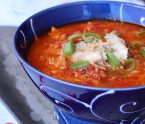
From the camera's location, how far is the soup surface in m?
0.60

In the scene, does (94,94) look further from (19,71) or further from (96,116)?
(19,71)

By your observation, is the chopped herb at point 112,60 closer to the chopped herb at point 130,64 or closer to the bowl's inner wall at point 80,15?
the chopped herb at point 130,64

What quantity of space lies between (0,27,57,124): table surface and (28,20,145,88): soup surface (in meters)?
0.17

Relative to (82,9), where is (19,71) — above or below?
below

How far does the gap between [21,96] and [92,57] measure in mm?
304

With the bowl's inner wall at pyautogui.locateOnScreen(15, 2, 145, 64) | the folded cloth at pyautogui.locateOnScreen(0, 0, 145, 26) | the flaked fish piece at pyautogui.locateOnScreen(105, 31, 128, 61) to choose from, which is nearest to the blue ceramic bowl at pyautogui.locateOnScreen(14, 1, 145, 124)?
the bowl's inner wall at pyautogui.locateOnScreen(15, 2, 145, 64)

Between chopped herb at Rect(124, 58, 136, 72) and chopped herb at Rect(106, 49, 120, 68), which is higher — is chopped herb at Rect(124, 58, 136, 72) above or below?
below

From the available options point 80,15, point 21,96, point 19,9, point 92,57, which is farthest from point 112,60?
point 19,9

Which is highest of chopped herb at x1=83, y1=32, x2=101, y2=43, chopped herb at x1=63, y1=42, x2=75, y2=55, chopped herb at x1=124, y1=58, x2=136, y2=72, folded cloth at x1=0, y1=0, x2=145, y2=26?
chopped herb at x1=63, y1=42, x2=75, y2=55

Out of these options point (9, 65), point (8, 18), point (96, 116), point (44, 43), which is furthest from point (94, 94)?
point (8, 18)

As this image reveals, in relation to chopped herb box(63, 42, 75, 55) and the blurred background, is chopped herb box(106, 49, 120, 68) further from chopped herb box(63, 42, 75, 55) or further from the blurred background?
the blurred background

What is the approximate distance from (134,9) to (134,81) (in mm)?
220

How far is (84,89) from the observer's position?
53 centimetres

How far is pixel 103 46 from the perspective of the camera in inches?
25.7
